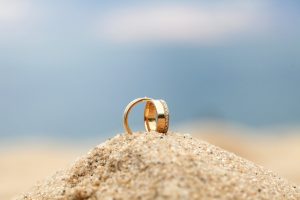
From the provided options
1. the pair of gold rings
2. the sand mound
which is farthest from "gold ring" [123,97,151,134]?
the sand mound

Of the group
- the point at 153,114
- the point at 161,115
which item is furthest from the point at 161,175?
the point at 153,114

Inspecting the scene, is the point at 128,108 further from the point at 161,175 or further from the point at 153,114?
the point at 161,175

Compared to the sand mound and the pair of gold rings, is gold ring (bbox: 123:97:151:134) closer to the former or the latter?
the pair of gold rings

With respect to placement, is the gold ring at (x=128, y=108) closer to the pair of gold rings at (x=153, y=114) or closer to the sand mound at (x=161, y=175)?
the pair of gold rings at (x=153, y=114)

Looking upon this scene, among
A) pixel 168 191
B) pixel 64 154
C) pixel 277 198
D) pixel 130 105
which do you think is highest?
pixel 130 105

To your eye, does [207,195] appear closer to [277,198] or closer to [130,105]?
[277,198]

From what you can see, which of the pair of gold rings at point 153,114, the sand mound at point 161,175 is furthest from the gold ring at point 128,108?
the sand mound at point 161,175

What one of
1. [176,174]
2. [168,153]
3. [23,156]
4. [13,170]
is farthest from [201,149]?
[23,156]
